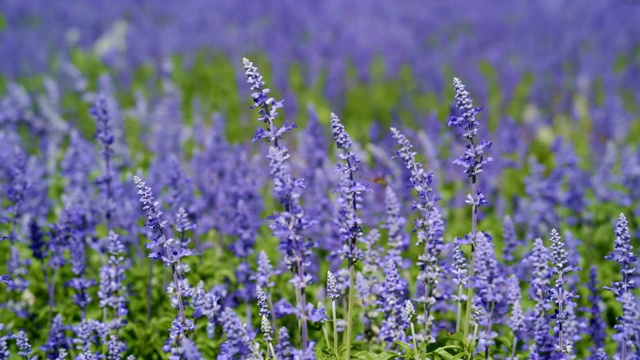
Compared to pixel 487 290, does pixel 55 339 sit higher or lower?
lower

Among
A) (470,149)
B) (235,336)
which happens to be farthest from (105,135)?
(470,149)

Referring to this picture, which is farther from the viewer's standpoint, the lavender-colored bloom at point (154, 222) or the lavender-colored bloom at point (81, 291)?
the lavender-colored bloom at point (81, 291)

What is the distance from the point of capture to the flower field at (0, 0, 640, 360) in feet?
14.8

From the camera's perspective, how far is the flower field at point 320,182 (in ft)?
14.8

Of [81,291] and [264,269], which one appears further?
[81,291]

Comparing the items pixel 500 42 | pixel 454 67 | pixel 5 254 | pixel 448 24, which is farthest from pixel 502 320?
pixel 448 24

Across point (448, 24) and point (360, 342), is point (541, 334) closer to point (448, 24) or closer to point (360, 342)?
point (360, 342)

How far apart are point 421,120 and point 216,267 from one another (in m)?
6.72

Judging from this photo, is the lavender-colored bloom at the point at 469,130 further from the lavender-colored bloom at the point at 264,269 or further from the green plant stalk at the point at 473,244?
the lavender-colored bloom at the point at 264,269

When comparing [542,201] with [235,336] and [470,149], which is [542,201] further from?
[235,336]

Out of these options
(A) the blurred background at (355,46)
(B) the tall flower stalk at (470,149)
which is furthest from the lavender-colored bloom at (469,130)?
(A) the blurred background at (355,46)

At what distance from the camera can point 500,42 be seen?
18.7 metres

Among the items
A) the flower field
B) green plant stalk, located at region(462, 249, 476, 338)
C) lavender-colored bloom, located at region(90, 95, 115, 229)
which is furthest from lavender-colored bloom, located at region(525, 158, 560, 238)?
lavender-colored bloom, located at region(90, 95, 115, 229)

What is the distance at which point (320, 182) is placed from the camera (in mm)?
7984
